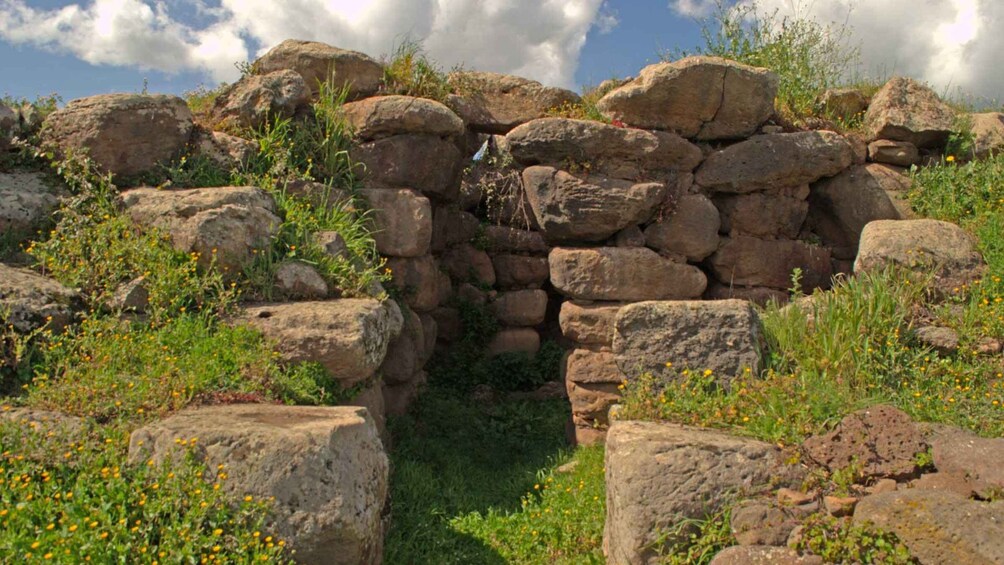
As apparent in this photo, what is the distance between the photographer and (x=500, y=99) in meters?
8.61

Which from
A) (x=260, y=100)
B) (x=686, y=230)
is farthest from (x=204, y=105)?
(x=686, y=230)

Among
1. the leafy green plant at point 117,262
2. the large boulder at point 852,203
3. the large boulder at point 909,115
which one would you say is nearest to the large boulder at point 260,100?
the leafy green plant at point 117,262

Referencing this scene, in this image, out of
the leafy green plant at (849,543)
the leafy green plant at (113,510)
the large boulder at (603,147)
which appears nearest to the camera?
the leafy green plant at (113,510)

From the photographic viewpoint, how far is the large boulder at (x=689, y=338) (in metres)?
5.41

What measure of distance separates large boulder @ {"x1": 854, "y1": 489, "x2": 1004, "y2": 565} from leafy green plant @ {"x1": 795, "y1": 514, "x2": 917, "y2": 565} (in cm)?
4

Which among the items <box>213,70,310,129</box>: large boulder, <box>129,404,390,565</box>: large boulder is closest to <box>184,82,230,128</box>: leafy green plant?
<box>213,70,310,129</box>: large boulder

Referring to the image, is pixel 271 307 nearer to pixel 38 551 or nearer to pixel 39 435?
pixel 39 435

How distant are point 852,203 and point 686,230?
1635 mm

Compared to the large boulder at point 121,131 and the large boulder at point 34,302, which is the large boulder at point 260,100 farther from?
the large boulder at point 34,302

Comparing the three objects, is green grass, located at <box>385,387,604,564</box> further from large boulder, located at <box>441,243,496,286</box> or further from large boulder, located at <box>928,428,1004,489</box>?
large boulder, located at <box>928,428,1004,489</box>

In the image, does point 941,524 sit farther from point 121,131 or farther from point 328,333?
point 121,131

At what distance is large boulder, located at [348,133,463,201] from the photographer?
7566mm

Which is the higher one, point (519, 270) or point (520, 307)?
point (519, 270)

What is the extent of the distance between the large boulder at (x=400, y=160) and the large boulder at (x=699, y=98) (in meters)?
1.68
